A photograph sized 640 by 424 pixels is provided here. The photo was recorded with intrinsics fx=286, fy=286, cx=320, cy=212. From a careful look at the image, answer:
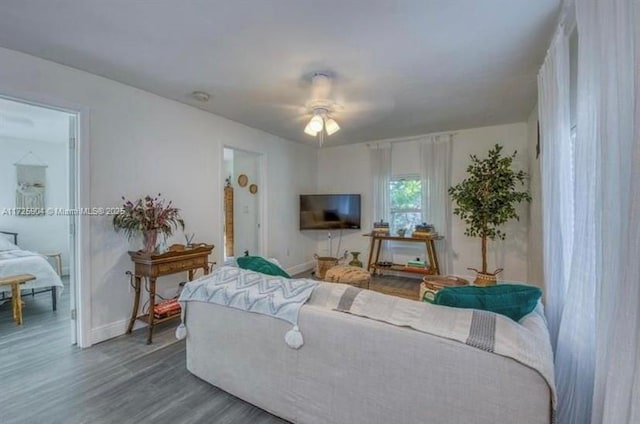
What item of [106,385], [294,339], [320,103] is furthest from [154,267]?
[320,103]

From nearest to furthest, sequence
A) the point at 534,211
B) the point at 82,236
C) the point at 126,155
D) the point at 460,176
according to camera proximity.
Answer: the point at 82,236 < the point at 126,155 < the point at 534,211 < the point at 460,176

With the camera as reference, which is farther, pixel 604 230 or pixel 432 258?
pixel 432 258

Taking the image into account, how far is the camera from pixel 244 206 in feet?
17.0

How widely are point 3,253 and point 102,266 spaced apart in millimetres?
2266

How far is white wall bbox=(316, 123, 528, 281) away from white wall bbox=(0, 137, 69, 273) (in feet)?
15.4

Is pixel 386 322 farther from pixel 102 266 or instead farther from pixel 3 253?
pixel 3 253

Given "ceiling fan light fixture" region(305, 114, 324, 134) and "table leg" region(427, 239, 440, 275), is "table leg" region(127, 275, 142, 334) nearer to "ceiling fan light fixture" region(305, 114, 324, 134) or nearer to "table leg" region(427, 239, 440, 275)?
"ceiling fan light fixture" region(305, 114, 324, 134)

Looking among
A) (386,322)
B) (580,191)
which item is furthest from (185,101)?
(580,191)

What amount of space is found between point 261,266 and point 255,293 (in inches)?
14.7

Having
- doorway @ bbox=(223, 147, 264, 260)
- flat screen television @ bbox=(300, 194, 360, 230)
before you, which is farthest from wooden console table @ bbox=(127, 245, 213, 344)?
flat screen television @ bbox=(300, 194, 360, 230)

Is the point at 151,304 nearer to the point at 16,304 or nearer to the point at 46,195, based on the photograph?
the point at 16,304

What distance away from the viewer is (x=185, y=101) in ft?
10.7

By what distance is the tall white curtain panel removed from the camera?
2.62ft

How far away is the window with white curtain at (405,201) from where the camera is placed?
5043 mm
